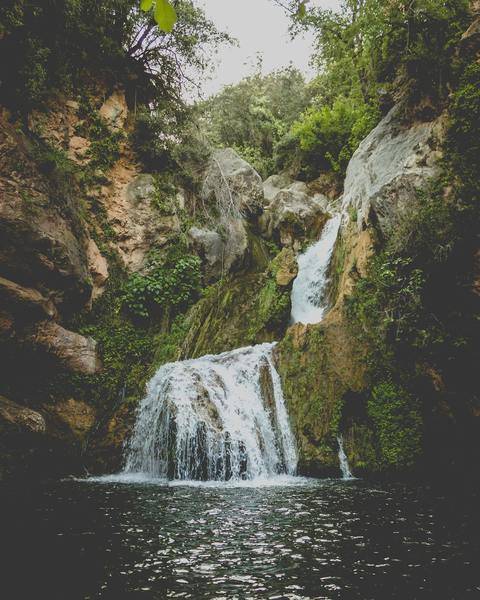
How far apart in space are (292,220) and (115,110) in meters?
7.13

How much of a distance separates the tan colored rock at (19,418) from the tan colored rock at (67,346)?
148cm

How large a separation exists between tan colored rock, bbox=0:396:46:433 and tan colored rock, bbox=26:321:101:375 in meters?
1.48

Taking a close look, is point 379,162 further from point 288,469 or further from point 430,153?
point 288,469

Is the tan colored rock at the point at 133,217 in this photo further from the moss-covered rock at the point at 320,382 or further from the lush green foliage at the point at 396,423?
the lush green foliage at the point at 396,423

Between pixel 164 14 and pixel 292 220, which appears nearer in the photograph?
pixel 164 14

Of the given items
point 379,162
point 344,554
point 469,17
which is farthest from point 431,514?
point 469,17

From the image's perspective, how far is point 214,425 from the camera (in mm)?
8898

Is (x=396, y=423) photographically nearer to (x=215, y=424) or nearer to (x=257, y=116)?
(x=215, y=424)

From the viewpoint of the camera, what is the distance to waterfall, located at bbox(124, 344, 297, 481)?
8.62 m

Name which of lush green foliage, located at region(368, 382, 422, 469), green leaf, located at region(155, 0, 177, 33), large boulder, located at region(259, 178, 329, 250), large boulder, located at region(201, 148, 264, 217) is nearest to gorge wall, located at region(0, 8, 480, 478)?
lush green foliage, located at region(368, 382, 422, 469)

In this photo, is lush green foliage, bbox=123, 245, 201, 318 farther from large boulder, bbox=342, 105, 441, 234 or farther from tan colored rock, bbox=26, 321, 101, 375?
large boulder, bbox=342, 105, 441, 234

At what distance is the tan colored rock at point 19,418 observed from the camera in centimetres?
738

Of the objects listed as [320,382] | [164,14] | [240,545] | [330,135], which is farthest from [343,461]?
[330,135]

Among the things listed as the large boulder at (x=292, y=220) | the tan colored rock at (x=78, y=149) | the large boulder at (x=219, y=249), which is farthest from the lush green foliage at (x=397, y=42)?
the tan colored rock at (x=78, y=149)
